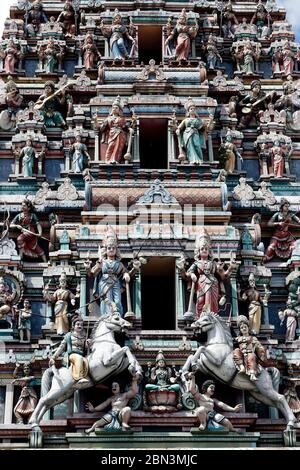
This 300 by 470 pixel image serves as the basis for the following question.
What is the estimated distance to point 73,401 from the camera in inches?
853

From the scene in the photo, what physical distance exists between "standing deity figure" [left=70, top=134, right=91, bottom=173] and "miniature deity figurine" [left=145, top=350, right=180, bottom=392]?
690cm

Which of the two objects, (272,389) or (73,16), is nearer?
(272,389)

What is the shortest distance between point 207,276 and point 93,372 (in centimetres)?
363

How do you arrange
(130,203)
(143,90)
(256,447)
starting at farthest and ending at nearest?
(143,90)
(130,203)
(256,447)

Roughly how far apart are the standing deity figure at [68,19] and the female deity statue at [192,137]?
6414mm

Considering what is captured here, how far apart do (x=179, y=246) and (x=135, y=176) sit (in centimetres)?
327

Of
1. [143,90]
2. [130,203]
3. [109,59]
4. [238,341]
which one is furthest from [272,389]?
[109,59]

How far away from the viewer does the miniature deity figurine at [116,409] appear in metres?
20.8

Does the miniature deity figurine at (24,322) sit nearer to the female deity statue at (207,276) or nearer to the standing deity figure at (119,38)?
the female deity statue at (207,276)

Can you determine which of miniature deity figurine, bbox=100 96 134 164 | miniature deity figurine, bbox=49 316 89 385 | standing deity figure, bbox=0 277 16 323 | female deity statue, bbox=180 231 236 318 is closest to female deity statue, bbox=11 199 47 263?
standing deity figure, bbox=0 277 16 323

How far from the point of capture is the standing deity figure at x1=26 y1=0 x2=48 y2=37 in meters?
31.4

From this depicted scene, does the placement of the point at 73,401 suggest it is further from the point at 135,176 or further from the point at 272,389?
the point at 135,176

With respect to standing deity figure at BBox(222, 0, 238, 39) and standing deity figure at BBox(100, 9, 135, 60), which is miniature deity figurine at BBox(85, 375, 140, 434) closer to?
standing deity figure at BBox(100, 9, 135, 60)

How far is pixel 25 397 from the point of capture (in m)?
22.0
